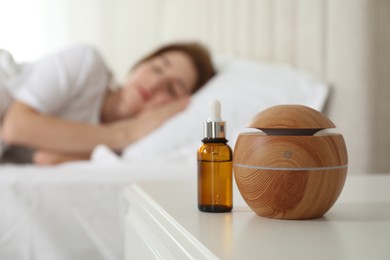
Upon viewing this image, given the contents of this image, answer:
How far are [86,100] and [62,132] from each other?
211mm

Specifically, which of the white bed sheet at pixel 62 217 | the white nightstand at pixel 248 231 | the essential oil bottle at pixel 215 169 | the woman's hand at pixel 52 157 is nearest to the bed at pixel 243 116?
the white bed sheet at pixel 62 217

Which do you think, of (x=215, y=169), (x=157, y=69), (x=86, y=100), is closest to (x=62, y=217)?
(x=215, y=169)

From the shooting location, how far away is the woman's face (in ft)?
5.91

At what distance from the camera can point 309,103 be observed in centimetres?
138

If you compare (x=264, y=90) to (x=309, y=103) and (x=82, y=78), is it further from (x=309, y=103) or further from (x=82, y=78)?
(x=82, y=78)

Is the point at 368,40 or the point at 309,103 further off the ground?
the point at 368,40

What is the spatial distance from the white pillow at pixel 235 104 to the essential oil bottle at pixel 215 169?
761mm

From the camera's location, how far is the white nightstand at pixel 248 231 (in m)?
0.43

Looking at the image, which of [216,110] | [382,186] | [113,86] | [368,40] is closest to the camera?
[216,110]

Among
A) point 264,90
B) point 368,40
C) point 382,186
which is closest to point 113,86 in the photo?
point 264,90

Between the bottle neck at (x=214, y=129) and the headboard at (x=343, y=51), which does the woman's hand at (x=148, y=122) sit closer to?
the headboard at (x=343, y=51)

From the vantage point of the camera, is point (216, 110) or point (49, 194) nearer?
point (216, 110)

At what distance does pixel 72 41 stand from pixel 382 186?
2.27m

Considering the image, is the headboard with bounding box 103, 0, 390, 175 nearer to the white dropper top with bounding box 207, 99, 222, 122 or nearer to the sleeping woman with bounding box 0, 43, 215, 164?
the sleeping woman with bounding box 0, 43, 215, 164
